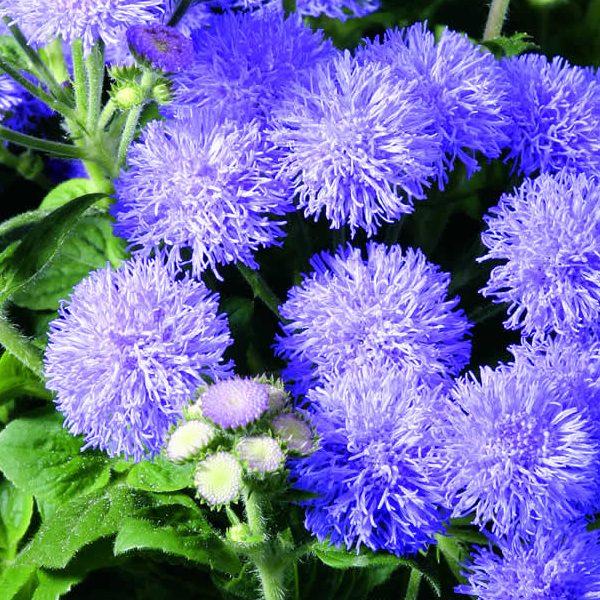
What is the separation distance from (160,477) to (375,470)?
0.29m

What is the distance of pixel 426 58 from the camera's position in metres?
1.30

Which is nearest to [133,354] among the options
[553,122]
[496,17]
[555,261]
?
[555,261]

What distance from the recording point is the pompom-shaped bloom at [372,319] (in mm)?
1164

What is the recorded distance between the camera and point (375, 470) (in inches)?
41.6

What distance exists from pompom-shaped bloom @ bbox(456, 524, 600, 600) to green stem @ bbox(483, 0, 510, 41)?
0.87 m

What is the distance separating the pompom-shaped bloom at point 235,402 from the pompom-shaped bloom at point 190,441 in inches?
0.6

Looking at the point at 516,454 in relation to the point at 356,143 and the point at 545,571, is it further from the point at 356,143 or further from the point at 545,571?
the point at 356,143

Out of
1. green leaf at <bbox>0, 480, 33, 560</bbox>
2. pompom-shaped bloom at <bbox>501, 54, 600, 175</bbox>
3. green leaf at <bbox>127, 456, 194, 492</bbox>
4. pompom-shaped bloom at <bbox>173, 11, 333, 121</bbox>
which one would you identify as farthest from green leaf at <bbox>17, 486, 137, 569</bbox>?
pompom-shaped bloom at <bbox>501, 54, 600, 175</bbox>

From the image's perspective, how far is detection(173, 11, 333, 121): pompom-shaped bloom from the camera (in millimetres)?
1252

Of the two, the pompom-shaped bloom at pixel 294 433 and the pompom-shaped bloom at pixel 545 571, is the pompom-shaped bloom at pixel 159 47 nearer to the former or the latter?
the pompom-shaped bloom at pixel 294 433

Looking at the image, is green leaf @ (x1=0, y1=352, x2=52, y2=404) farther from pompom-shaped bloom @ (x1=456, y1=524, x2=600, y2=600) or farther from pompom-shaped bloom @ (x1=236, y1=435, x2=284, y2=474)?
pompom-shaped bloom @ (x1=456, y1=524, x2=600, y2=600)

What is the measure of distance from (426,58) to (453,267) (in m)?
0.33

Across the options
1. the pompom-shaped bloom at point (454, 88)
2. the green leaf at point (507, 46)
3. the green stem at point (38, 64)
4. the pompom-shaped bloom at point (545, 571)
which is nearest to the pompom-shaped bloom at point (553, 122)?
the pompom-shaped bloom at point (454, 88)

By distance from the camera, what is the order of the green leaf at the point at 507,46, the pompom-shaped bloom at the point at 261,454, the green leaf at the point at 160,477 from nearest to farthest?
1. the pompom-shaped bloom at the point at 261,454
2. the green leaf at the point at 160,477
3. the green leaf at the point at 507,46
